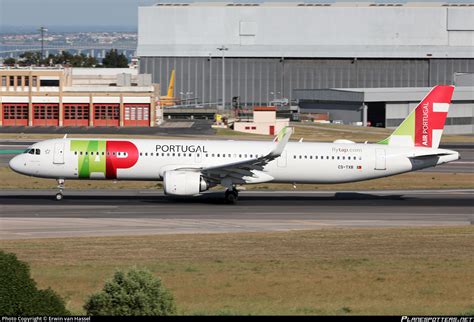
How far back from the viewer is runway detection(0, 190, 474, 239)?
1561 inches

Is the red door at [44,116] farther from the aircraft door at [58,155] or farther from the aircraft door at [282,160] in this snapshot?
the aircraft door at [282,160]

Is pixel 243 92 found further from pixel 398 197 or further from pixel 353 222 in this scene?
pixel 353 222

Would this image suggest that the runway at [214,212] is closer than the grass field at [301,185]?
Yes

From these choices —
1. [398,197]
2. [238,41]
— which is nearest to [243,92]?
[238,41]

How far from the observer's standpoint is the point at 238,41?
162 meters

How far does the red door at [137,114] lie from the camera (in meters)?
111

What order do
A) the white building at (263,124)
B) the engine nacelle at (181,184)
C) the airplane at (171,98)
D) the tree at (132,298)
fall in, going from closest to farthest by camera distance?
the tree at (132,298)
the engine nacelle at (181,184)
the white building at (263,124)
the airplane at (171,98)

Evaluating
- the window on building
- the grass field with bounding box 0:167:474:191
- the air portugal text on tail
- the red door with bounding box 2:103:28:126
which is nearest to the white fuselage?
the air portugal text on tail

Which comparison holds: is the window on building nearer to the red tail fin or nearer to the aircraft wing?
the aircraft wing

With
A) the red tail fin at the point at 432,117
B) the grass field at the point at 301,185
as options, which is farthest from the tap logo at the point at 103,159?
the red tail fin at the point at 432,117

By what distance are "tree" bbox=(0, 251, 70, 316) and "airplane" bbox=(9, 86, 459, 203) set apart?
25423 millimetres

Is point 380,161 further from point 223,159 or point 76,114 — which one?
point 76,114

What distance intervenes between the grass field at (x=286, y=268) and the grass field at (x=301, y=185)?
58.5 feet

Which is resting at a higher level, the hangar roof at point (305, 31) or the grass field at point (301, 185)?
the hangar roof at point (305, 31)
